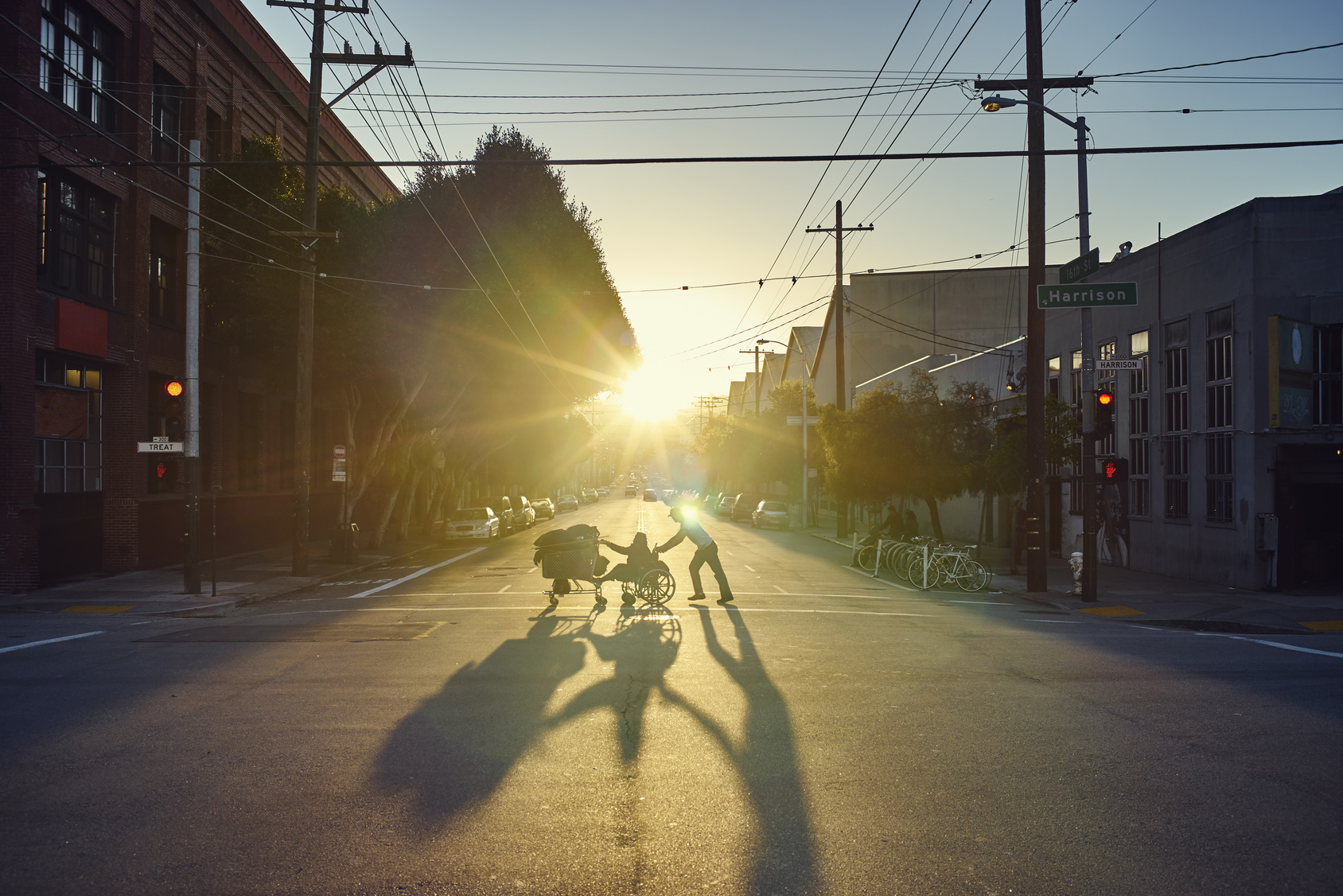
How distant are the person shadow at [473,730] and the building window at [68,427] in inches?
552

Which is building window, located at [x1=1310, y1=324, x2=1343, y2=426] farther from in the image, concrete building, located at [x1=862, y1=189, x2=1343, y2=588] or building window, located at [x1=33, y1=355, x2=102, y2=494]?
building window, located at [x1=33, y1=355, x2=102, y2=494]

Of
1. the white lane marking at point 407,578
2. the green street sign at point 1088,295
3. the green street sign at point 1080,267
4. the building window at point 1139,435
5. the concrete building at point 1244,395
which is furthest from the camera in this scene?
the building window at point 1139,435

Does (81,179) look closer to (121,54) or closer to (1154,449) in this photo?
(121,54)

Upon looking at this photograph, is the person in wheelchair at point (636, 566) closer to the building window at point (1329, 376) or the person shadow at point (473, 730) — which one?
the person shadow at point (473, 730)

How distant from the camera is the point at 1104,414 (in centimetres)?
1802

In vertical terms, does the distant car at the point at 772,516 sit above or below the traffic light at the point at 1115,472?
below

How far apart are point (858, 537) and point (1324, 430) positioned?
1108cm

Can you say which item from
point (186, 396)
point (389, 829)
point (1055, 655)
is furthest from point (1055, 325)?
point (389, 829)

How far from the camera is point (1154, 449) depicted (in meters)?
23.0

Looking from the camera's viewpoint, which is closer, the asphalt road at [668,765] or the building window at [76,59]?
the asphalt road at [668,765]

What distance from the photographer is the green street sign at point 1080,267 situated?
57.3ft

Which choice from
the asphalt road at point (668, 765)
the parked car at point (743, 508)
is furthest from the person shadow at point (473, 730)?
the parked car at point (743, 508)

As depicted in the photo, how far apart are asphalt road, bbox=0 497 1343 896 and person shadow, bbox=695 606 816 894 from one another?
0.02m

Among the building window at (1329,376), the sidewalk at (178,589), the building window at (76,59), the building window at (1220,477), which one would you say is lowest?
the sidewalk at (178,589)
